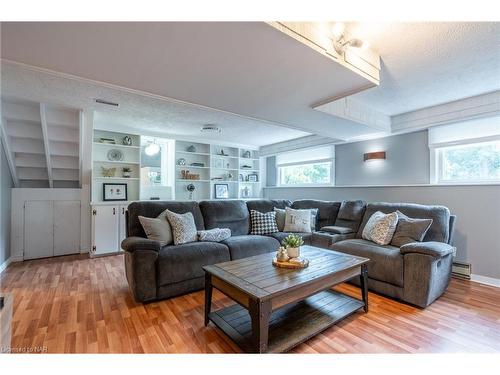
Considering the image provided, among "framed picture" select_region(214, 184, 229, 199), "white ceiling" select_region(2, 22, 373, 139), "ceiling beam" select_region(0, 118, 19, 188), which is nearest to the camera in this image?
"white ceiling" select_region(2, 22, 373, 139)

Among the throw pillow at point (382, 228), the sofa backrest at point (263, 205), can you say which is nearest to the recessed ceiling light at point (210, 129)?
the sofa backrest at point (263, 205)

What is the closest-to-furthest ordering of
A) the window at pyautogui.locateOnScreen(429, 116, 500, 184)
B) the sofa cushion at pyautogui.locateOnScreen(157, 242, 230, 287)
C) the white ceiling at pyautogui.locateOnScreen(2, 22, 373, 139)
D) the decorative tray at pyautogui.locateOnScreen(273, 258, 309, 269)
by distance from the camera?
the white ceiling at pyautogui.locateOnScreen(2, 22, 373, 139) → the decorative tray at pyautogui.locateOnScreen(273, 258, 309, 269) → the sofa cushion at pyautogui.locateOnScreen(157, 242, 230, 287) → the window at pyautogui.locateOnScreen(429, 116, 500, 184)

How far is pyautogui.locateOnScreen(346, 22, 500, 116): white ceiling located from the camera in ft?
5.50

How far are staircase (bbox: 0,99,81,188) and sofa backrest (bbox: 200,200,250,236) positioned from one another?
236 centimetres

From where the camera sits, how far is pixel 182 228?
9.13ft

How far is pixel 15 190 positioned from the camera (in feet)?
11.9

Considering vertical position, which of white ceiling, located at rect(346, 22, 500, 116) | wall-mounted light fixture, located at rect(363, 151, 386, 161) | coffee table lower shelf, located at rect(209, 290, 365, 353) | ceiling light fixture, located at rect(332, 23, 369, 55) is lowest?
coffee table lower shelf, located at rect(209, 290, 365, 353)

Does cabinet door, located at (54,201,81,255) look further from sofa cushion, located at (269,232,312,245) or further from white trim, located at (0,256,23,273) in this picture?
sofa cushion, located at (269,232,312,245)

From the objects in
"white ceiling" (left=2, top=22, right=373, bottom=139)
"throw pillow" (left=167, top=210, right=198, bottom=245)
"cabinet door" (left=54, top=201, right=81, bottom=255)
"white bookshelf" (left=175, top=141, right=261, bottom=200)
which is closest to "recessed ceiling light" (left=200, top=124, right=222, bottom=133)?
"white bookshelf" (left=175, top=141, right=261, bottom=200)

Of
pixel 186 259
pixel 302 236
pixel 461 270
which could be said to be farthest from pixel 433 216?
pixel 186 259

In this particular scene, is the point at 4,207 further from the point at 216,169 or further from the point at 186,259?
the point at 216,169

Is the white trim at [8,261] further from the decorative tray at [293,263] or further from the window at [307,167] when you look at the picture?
the window at [307,167]

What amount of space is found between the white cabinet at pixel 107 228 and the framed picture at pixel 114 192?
39cm
